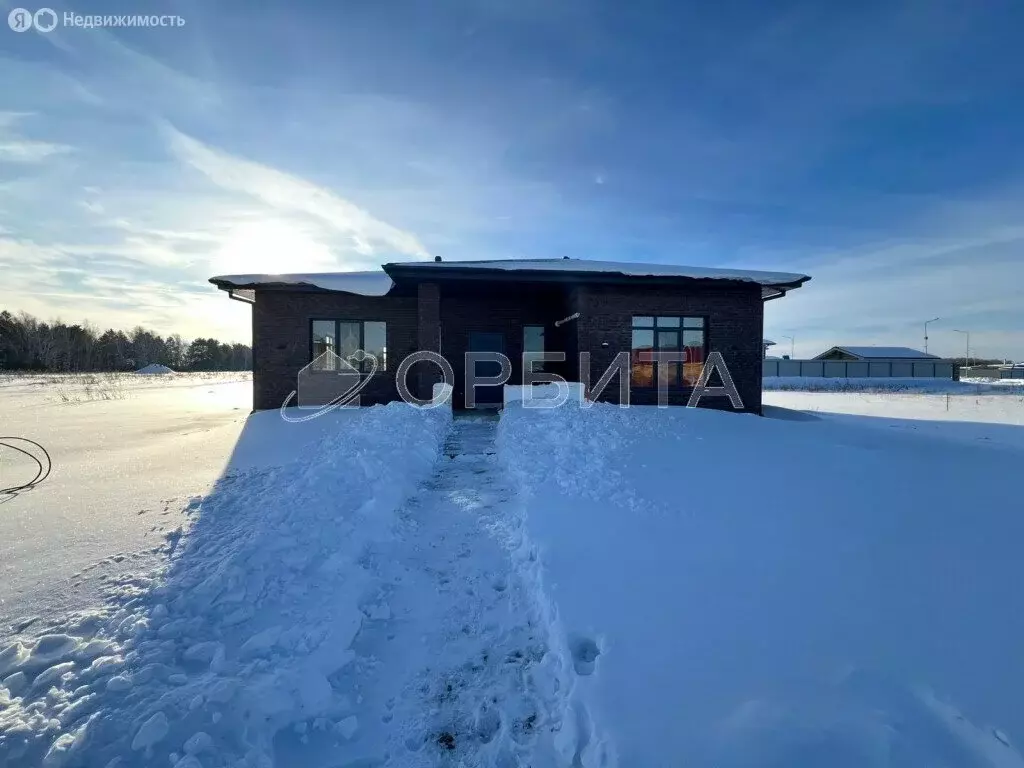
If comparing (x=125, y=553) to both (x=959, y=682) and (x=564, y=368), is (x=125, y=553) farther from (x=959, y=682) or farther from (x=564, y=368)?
(x=564, y=368)

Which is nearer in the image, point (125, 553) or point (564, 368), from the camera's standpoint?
point (125, 553)

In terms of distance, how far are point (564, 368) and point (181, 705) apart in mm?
11089

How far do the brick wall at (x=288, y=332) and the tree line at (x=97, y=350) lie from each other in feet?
108

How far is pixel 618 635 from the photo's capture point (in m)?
2.56

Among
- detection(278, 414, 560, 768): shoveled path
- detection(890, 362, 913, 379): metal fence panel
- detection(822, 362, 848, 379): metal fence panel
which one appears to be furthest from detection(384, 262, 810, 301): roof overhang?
detection(890, 362, 913, 379): metal fence panel

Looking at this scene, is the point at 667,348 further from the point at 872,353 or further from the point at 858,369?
the point at 872,353

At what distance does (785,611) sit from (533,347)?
10896 millimetres

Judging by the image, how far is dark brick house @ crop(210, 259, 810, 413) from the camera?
10797 millimetres

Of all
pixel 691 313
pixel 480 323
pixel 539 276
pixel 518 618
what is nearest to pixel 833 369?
pixel 691 313

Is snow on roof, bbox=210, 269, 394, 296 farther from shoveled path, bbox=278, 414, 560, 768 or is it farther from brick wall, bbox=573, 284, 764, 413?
shoveled path, bbox=278, 414, 560, 768

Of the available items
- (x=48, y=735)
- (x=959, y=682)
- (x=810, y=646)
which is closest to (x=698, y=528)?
(x=810, y=646)

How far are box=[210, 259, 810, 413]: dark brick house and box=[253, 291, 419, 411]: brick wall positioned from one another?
27 mm

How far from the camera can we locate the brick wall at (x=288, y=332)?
11.7 metres

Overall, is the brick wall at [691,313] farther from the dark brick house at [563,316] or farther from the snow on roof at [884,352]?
the snow on roof at [884,352]
